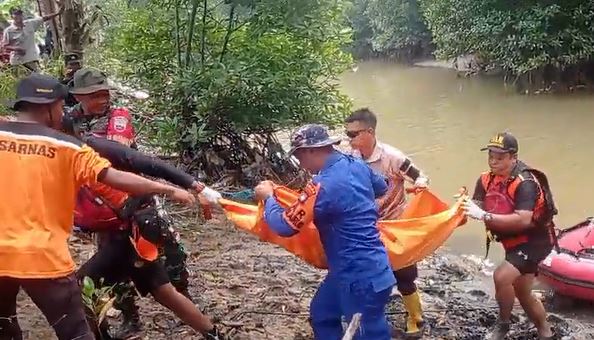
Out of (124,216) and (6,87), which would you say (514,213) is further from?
(6,87)

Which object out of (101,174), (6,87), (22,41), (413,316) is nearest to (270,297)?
(413,316)

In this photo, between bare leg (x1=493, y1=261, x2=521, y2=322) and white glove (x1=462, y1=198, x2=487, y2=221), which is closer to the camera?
white glove (x1=462, y1=198, x2=487, y2=221)

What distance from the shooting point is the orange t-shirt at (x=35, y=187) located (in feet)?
10.9

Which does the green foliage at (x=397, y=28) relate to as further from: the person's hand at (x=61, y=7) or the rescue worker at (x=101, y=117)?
the rescue worker at (x=101, y=117)

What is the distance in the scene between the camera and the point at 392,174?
5473 millimetres

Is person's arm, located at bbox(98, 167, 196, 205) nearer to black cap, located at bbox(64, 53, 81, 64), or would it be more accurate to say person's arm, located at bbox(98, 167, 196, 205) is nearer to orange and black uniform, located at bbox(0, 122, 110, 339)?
orange and black uniform, located at bbox(0, 122, 110, 339)

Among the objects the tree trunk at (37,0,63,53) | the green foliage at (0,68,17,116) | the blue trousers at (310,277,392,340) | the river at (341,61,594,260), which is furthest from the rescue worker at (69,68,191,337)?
the tree trunk at (37,0,63,53)

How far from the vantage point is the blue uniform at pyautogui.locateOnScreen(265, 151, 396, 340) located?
13.3 feet

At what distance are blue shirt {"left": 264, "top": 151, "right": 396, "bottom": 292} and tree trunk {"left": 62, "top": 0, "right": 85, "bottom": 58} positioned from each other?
21.1 ft

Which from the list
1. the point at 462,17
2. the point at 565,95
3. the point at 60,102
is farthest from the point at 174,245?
the point at 462,17

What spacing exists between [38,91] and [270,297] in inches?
121

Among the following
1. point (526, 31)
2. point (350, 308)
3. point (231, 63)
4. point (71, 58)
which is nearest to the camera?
point (350, 308)

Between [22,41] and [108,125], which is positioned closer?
[108,125]

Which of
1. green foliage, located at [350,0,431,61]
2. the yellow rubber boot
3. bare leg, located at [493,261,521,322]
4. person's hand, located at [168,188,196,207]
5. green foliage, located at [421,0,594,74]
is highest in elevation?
person's hand, located at [168,188,196,207]
